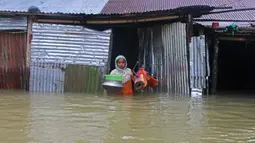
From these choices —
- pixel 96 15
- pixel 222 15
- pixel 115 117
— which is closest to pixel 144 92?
pixel 96 15

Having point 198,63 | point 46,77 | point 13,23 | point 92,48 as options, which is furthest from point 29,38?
point 198,63

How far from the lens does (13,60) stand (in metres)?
9.76

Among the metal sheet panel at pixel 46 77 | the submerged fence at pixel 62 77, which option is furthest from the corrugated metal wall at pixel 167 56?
the metal sheet panel at pixel 46 77

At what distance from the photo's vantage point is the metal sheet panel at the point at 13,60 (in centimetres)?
972

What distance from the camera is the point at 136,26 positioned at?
32.2 feet

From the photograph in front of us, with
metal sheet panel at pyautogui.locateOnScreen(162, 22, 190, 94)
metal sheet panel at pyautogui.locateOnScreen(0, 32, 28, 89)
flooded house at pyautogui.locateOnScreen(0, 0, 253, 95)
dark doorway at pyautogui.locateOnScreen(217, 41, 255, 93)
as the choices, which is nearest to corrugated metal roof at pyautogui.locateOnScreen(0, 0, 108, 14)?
flooded house at pyautogui.locateOnScreen(0, 0, 253, 95)

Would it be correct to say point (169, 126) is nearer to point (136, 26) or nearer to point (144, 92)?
point (144, 92)

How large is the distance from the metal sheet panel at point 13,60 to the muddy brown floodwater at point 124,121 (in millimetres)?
2591

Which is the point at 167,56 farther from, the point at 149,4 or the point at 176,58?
the point at 149,4

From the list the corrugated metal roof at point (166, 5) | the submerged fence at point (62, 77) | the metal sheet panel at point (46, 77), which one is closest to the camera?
the submerged fence at point (62, 77)

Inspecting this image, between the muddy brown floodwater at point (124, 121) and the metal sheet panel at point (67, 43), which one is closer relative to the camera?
the muddy brown floodwater at point (124, 121)

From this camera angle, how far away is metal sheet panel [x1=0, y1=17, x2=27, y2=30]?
9.66 m

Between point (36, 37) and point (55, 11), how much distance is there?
90cm

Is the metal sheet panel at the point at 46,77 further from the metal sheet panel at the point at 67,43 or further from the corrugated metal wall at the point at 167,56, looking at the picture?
the corrugated metal wall at the point at 167,56
